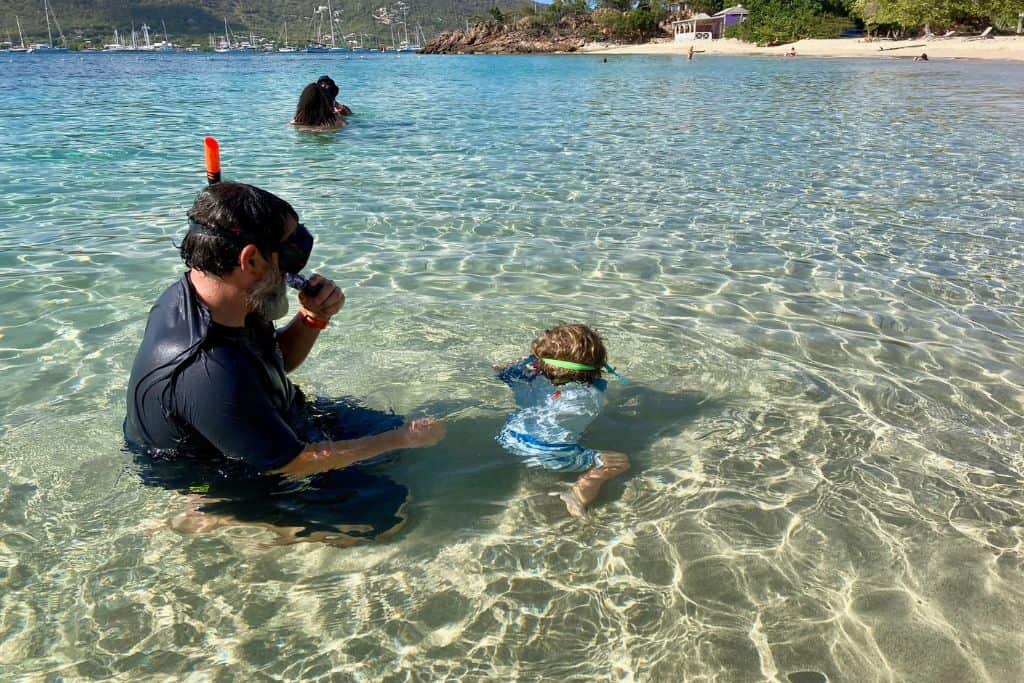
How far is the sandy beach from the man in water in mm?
55830

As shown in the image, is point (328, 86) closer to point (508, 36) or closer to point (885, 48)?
point (885, 48)

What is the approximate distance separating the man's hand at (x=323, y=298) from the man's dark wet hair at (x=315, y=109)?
13.3m

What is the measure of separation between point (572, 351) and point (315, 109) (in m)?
13.3

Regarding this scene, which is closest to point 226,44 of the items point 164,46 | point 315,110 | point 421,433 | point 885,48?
point 164,46

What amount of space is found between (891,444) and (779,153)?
9.95m

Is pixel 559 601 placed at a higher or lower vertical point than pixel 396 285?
lower

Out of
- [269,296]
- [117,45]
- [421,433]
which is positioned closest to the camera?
[269,296]

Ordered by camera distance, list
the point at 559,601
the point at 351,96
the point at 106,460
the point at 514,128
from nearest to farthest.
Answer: the point at 559,601 < the point at 106,460 < the point at 514,128 < the point at 351,96

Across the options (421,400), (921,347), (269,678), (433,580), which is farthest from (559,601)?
(921,347)

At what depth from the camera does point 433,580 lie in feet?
9.20

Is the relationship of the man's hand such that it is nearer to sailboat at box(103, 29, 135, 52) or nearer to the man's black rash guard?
the man's black rash guard

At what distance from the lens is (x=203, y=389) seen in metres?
2.28

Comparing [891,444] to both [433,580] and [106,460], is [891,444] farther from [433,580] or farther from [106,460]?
[106,460]

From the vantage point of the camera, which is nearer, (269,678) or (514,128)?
(269,678)
